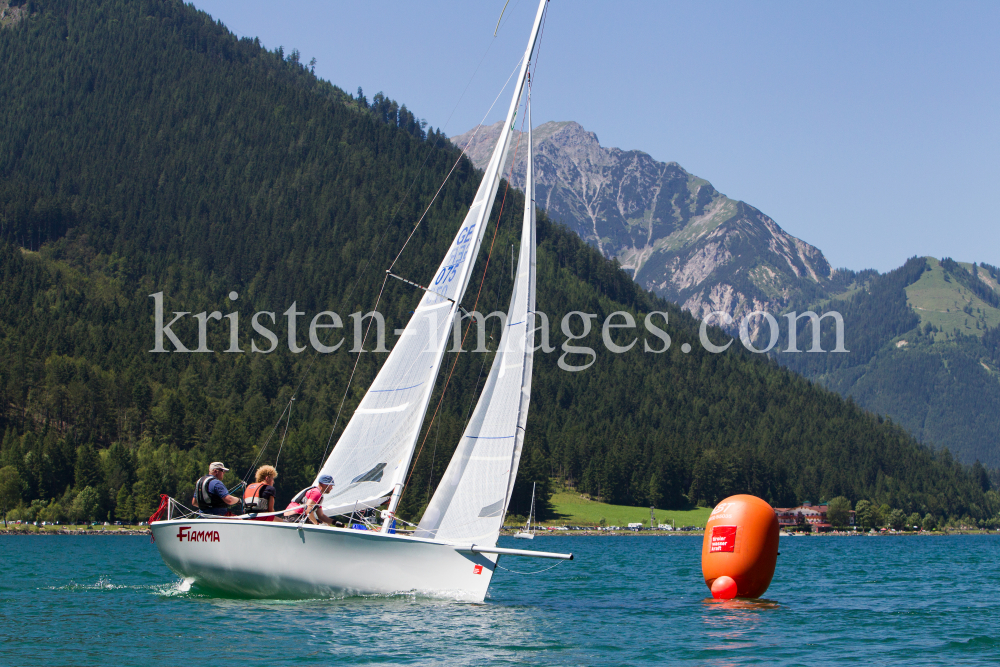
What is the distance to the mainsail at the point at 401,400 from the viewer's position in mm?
23891

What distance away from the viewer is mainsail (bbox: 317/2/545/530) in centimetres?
2389

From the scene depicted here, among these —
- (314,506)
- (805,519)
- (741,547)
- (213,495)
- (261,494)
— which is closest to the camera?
(314,506)

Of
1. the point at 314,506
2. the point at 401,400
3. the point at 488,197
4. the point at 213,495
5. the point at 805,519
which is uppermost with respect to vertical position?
the point at 488,197

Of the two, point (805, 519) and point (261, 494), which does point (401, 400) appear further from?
point (805, 519)

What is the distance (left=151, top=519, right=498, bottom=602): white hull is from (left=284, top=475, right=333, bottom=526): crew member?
702 mm

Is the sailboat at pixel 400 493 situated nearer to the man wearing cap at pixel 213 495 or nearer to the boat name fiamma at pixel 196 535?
the boat name fiamma at pixel 196 535

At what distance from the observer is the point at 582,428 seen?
192500 millimetres

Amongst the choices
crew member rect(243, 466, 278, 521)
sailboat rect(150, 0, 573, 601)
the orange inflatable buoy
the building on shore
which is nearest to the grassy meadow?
the building on shore

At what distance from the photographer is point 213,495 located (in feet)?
78.0

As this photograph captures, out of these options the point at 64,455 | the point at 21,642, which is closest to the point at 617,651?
the point at 21,642

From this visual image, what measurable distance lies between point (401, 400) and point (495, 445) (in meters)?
2.46

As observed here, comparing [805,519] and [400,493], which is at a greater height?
[400,493]

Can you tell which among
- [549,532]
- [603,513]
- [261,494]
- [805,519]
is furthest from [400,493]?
[805,519]

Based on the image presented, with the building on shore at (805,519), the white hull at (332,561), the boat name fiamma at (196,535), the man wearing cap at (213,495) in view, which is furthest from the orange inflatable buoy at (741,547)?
the building on shore at (805,519)
